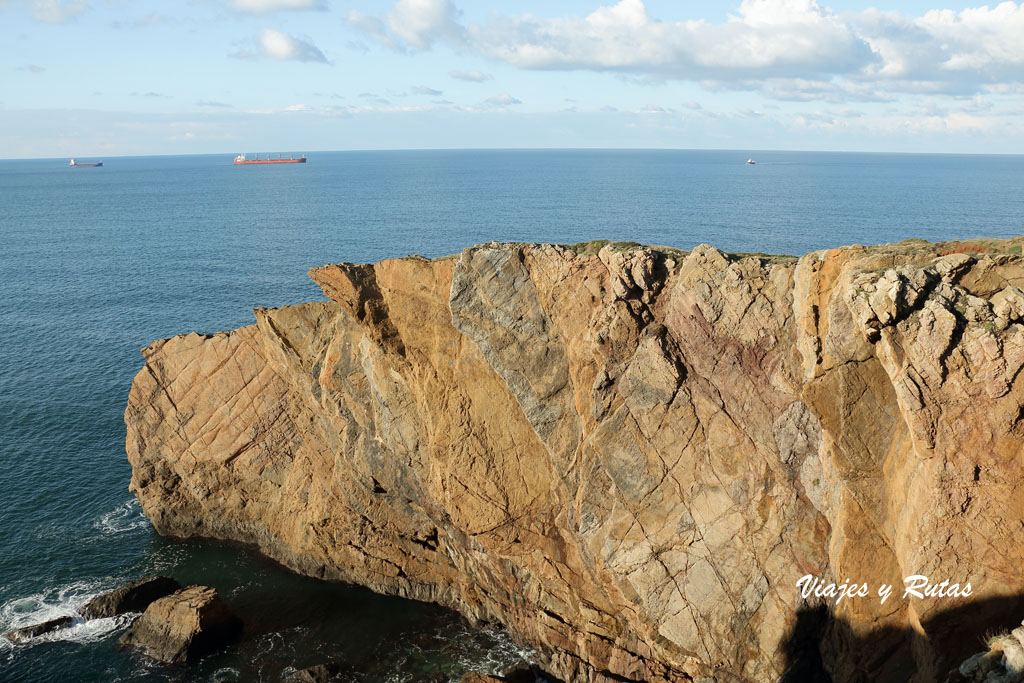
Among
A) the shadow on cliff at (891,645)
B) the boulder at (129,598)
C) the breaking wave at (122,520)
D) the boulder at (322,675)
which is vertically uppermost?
the shadow on cliff at (891,645)

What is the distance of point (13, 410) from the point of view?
62.6m

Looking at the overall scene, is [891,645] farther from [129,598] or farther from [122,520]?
[122,520]

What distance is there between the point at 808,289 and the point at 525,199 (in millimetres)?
171446

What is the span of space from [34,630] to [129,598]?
4.57 m

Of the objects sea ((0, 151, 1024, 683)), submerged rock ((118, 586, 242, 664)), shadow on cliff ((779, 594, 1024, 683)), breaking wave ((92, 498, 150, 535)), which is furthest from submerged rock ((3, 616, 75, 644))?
shadow on cliff ((779, 594, 1024, 683))

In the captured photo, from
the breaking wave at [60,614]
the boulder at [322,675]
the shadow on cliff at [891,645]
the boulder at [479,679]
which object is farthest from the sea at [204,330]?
the shadow on cliff at [891,645]

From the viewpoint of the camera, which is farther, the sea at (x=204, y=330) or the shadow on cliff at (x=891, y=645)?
the sea at (x=204, y=330)

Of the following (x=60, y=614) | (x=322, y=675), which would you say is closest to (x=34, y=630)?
(x=60, y=614)

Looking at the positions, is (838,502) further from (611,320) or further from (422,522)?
(422,522)

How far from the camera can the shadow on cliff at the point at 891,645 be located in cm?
2442

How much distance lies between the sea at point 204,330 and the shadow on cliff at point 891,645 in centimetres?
1453

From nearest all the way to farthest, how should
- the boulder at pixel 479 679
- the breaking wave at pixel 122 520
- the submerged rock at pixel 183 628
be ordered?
1. the boulder at pixel 479 679
2. the submerged rock at pixel 183 628
3. the breaking wave at pixel 122 520

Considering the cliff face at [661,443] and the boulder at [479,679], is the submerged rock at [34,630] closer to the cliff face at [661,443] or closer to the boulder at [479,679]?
the cliff face at [661,443]

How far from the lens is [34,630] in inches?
1537
